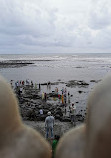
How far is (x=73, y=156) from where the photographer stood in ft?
6.35

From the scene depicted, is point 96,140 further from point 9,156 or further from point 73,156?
point 9,156

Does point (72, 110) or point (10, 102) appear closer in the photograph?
point (10, 102)

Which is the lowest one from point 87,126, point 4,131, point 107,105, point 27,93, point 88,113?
point 27,93

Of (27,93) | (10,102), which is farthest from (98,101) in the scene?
(27,93)

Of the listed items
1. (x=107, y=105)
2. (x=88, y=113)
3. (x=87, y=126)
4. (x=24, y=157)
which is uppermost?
(x=107, y=105)

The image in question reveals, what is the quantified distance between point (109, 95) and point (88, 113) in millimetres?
293

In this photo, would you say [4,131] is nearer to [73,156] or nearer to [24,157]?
[24,157]

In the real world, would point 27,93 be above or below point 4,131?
below

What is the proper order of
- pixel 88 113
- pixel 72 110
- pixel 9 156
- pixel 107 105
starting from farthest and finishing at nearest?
1. pixel 72 110
2. pixel 9 156
3. pixel 88 113
4. pixel 107 105

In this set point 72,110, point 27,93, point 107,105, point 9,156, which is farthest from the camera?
point 27,93

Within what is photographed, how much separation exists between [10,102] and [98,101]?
0.89m

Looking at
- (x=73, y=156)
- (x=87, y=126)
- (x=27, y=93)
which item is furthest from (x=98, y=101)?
(x=27, y=93)

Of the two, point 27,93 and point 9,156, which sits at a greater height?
point 9,156

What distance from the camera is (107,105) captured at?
5.34ft
